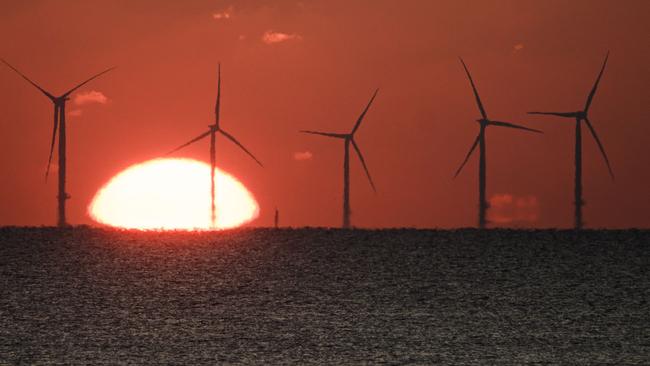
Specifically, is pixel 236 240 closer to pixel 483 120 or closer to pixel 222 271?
pixel 222 271

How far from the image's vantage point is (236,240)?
139 ft

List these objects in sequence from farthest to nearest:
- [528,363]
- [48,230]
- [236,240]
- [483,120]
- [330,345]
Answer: [483,120]
[48,230]
[236,240]
[330,345]
[528,363]

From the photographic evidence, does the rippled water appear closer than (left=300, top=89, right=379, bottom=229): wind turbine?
Yes

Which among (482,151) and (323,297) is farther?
(482,151)

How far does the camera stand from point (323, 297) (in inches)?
1128

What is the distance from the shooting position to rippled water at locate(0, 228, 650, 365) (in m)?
21.2

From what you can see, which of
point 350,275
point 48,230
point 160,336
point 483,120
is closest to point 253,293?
point 350,275

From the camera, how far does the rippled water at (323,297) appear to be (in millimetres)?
21156

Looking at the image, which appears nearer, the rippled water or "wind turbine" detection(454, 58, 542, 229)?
the rippled water

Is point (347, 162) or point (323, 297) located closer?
point (323, 297)

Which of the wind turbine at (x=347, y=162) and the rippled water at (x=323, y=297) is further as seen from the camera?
the wind turbine at (x=347, y=162)

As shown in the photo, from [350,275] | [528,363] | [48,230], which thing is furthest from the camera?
[48,230]

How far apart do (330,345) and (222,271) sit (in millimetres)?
12740

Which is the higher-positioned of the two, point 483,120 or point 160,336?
point 483,120
